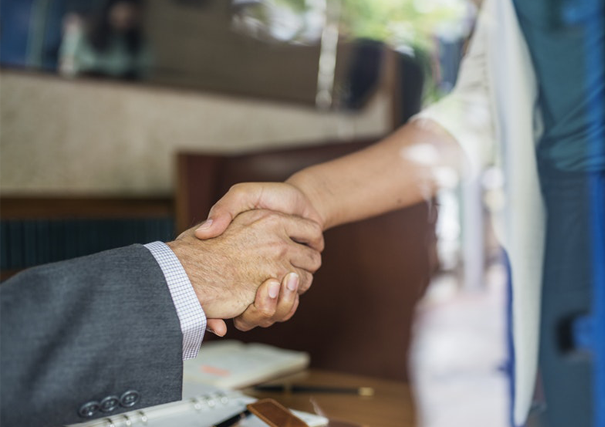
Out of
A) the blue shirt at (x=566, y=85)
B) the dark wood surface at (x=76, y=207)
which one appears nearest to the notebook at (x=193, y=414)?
the blue shirt at (x=566, y=85)

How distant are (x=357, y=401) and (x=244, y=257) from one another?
0.27 meters

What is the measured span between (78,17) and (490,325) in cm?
109

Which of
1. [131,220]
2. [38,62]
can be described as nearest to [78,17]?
[38,62]

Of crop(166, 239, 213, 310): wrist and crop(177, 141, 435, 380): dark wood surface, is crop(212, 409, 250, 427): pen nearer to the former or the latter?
crop(166, 239, 213, 310): wrist

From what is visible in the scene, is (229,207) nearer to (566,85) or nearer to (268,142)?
(566,85)

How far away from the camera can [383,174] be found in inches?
26.0

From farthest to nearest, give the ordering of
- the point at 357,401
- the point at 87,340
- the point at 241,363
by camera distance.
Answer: the point at 241,363 → the point at 357,401 → the point at 87,340

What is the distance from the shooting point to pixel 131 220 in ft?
3.61

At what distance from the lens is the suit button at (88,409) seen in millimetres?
463

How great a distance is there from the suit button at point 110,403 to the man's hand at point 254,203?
0.49ft

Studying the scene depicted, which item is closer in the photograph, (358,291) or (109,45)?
(358,291)

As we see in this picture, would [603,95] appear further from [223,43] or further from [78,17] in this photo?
[223,43]

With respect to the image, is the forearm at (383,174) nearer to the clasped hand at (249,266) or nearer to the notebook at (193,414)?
the clasped hand at (249,266)

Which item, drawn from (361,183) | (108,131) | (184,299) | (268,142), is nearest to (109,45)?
(108,131)
